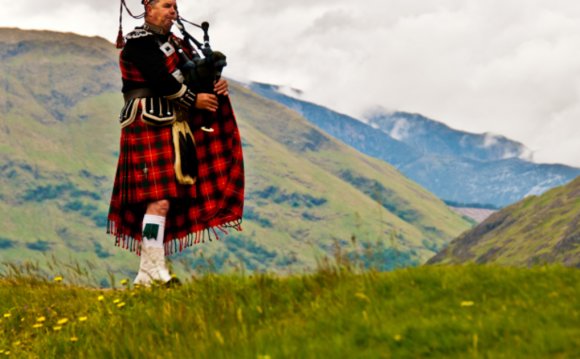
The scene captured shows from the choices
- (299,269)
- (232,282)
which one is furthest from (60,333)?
(299,269)

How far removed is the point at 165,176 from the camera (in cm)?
939

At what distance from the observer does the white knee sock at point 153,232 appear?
927 cm

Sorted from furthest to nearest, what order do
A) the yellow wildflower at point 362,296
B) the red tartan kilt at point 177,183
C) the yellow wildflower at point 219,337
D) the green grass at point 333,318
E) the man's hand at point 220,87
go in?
the man's hand at point 220,87 < the red tartan kilt at point 177,183 < the yellow wildflower at point 362,296 < the yellow wildflower at point 219,337 < the green grass at point 333,318

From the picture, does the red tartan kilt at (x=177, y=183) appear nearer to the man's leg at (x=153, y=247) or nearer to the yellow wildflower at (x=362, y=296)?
the man's leg at (x=153, y=247)

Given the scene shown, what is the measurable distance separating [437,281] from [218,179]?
193 inches

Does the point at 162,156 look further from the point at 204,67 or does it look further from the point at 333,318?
the point at 333,318

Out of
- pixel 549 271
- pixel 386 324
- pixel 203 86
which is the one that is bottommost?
pixel 386 324

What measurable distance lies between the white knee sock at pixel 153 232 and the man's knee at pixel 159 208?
89 millimetres

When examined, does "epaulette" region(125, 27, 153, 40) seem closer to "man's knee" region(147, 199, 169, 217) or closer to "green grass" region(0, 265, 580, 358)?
"man's knee" region(147, 199, 169, 217)

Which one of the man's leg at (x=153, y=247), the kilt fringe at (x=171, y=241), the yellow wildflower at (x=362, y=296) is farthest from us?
the kilt fringe at (x=171, y=241)

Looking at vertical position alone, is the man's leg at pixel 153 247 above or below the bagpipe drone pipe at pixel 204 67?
below

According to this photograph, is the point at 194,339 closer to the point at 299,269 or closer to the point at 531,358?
the point at 299,269

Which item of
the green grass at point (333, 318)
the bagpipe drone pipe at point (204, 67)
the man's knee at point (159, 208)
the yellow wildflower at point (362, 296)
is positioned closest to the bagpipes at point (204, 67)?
the bagpipe drone pipe at point (204, 67)

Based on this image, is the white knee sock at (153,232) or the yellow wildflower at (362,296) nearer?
the yellow wildflower at (362,296)
